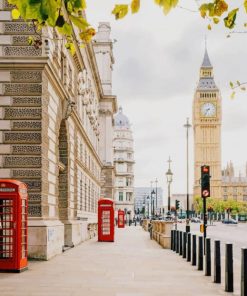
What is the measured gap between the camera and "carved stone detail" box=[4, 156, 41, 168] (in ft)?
Result: 63.9

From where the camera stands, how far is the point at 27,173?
64.4ft

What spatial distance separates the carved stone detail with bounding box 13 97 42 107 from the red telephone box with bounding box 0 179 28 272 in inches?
169

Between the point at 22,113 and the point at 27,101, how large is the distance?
40 centimetres

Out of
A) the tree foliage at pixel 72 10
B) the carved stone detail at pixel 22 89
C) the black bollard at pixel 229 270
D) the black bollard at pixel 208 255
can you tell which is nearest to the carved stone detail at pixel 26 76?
the carved stone detail at pixel 22 89

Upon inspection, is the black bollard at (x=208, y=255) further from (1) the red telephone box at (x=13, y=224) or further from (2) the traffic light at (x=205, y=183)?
(2) the traffic light at (x=205, y=183)

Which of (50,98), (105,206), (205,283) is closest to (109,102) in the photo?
(105,206)

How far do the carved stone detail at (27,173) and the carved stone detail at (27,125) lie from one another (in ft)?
4.16

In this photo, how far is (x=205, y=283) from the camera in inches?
531

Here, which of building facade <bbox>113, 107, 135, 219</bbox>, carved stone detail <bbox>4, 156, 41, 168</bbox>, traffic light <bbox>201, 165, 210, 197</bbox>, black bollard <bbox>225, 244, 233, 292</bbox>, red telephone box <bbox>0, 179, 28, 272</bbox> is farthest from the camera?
building facade <bbox>113, 107, 135, 219</bbox>

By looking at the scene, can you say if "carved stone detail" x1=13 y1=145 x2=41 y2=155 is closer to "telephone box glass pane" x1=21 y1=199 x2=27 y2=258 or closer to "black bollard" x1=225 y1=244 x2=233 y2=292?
"telephone box glass pane" x1=21 y1=199 x2=27 y2=258

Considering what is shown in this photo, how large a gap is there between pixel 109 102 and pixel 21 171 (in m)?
56.7

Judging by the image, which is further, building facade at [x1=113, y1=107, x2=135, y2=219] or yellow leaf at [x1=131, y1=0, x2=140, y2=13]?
building facade at [x1=113, y1=107, x2=135, y2=219]

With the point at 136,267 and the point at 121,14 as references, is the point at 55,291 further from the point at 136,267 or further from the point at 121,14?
the point at 121,14

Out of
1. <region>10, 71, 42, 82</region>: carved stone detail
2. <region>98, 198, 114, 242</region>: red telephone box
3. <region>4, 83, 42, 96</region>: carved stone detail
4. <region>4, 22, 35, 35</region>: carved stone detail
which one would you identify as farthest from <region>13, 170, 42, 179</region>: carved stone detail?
<region>98, 198, 114, 242</region>: red telephone box
